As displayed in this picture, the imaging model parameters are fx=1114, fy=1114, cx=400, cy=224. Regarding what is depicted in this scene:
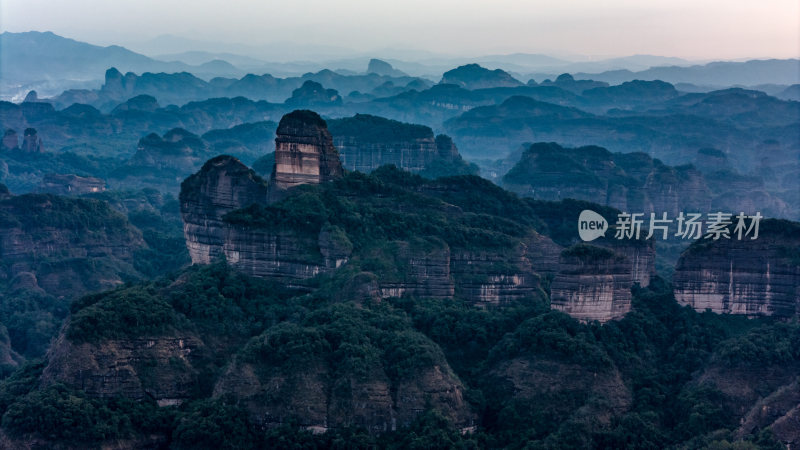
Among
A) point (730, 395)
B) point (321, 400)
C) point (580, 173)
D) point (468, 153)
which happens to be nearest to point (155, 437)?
point (321, 400)

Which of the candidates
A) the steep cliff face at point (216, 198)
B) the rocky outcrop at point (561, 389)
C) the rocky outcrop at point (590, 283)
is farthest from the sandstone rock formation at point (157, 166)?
the rocky outcrop at point (561, 389)

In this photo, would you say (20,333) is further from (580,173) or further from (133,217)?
(580,173)

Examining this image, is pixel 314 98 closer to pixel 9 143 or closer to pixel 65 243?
pixel 9 143

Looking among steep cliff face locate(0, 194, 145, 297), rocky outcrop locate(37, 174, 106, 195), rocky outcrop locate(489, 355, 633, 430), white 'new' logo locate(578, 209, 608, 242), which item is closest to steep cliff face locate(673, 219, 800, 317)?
rocky outcrop locate(489, 355, 633, 430)

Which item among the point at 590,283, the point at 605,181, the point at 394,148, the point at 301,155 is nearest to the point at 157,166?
the point at 394,148

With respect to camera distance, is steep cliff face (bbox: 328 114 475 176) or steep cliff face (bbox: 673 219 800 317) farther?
steep cliff face (bbox: 328 114 475 176)

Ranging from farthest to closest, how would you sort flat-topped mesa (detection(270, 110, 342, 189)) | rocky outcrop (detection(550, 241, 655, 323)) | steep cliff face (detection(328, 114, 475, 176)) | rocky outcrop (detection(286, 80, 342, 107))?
rocky outcrop (detection(286, 80, 342, 107)) → steep cliff face (detection(328, 114, 475, 176)) → flat-topped mesa (detection(270, 110, 342, 189)) → rocky outcrop (detection(550, 241, 655, 323))

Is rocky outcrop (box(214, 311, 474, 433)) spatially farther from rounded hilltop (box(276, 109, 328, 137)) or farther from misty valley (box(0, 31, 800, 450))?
rounded hilltop (box(276, 109, 328, 137))

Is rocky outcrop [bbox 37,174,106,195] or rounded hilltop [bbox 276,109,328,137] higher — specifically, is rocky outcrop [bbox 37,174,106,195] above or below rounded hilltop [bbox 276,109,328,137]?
below
